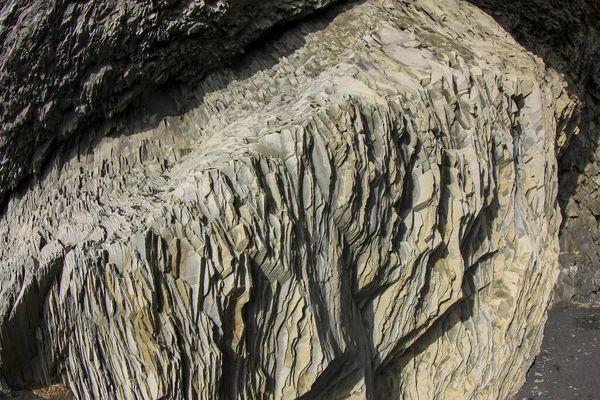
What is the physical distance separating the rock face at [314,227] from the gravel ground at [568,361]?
23cm

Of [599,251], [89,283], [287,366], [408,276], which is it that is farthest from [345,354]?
[599,251]

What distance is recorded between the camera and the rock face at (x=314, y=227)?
339cm

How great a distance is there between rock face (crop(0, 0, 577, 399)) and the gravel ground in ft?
0.74

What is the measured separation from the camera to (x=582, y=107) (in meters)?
6.73

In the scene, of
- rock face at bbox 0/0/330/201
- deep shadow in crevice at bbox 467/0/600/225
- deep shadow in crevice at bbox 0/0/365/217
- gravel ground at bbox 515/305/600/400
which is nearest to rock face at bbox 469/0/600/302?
deep shadow in crevice at bbox 467/0/600/225

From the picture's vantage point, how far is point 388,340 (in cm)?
450

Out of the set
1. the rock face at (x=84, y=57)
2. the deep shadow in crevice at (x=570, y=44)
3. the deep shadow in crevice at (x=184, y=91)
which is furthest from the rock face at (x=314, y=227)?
A: the deep shadow in crevice at (x=570, y=44)

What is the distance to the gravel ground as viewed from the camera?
17.8 ft

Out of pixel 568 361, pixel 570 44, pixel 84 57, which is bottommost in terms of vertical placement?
pixel 568 361

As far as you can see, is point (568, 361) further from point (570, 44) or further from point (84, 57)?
point (84, 57)

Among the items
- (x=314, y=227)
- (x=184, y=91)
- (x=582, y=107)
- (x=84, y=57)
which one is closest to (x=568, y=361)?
(x=582, y=107)

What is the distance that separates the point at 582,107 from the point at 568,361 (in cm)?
302

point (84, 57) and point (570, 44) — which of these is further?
point (570, 44)

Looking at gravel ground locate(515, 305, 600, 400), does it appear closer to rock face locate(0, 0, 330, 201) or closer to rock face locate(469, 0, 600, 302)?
rock face locate(469, 0, 600, 302)
